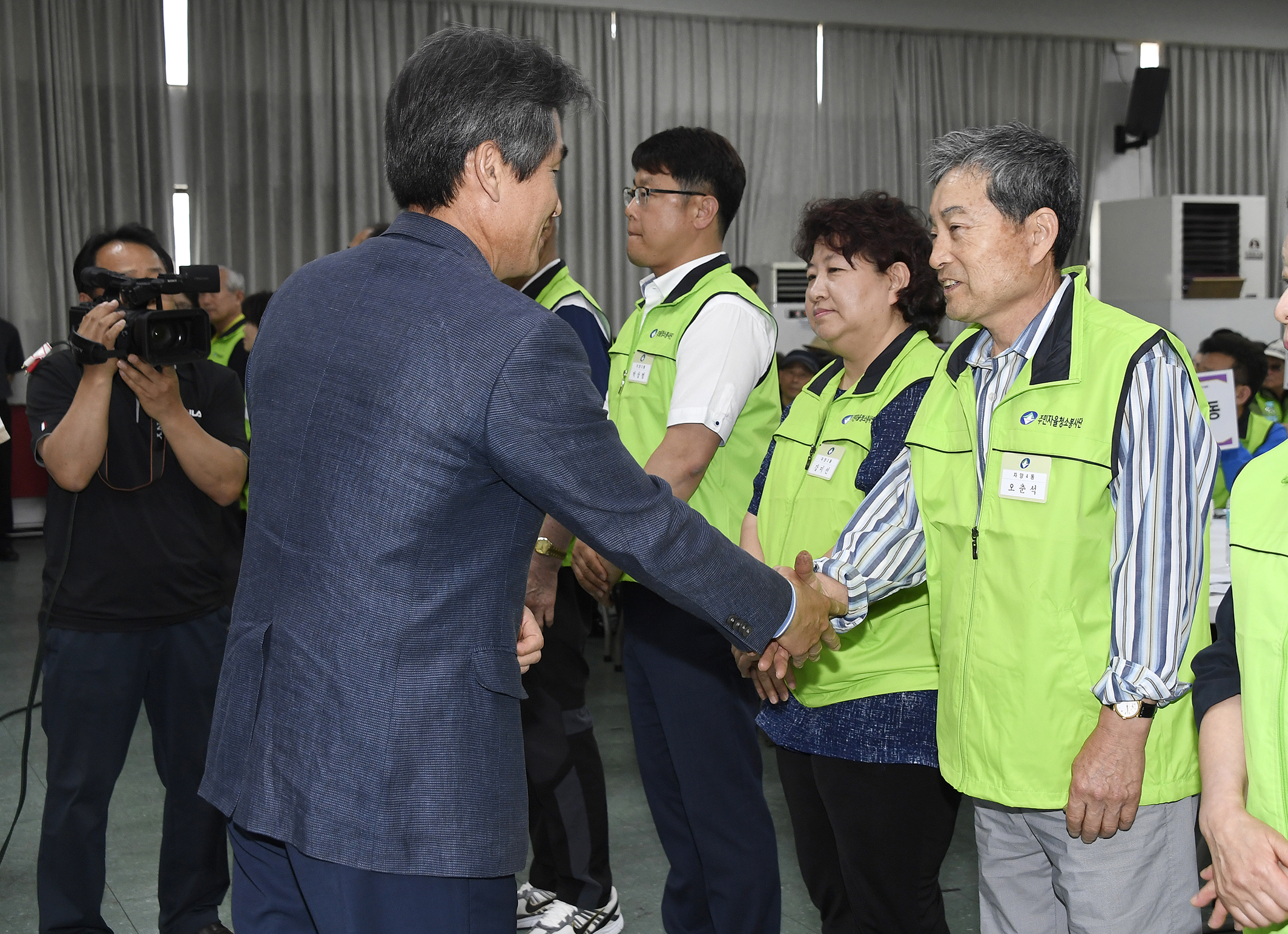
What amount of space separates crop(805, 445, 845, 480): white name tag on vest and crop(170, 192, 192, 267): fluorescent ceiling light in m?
7.54

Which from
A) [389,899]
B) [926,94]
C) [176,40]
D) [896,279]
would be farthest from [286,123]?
[389,899]

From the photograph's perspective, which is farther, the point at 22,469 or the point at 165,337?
the point at 22,469

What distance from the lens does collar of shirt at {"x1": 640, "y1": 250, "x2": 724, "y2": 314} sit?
8.34 ft

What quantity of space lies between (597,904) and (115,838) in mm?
1486

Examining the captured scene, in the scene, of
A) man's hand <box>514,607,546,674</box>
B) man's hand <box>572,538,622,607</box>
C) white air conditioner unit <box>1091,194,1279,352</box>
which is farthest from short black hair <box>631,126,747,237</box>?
white air conditioner unit <box>1091,194,1279,352</box>

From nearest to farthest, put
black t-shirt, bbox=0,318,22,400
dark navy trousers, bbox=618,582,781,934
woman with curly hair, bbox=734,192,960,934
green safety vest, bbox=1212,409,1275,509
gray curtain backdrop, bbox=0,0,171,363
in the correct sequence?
woman with curly hair, bbox=734,192,960,934 → dark navy trousers, bbox=618,582,781,934 → green safety vest, bbox=1212,409,1275,509 → black t-shirt, bbox=0,318,22,400 → gray curtain backdrop, bbox=0,0,171,363

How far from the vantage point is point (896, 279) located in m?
2.15

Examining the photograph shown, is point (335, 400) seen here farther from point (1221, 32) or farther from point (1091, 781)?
point (1221, 32)

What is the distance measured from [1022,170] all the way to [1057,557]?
56 cm

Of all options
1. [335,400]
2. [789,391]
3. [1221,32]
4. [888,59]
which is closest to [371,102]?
[888,59]

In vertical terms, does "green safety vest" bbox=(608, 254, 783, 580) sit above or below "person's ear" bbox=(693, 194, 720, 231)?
below

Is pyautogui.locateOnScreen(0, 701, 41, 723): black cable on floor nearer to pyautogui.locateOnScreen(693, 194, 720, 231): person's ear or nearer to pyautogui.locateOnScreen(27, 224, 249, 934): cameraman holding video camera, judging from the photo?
pyautogui.locateOnScreen(27, 224, 249, 934): cameraman holding video camera

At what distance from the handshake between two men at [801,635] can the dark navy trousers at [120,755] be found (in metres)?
1.18

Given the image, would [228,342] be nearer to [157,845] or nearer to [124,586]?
[157,845]
